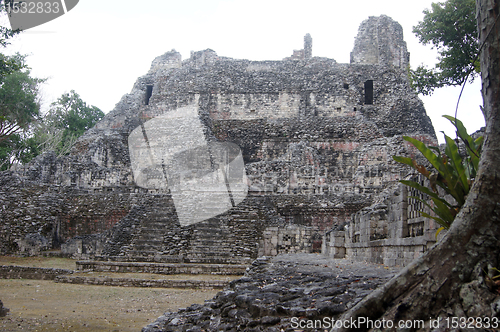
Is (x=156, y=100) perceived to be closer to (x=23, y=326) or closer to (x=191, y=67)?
(x=191, y=67)

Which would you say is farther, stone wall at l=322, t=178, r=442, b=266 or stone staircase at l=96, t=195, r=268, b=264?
stone staircase at l=96, t=195, r=268, b=264

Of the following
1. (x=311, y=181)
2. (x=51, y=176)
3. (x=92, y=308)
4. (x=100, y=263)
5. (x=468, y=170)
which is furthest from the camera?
(x=51, y=176)

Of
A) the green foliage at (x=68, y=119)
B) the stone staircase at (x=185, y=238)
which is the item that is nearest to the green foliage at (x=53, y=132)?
the green foliage at (x=68, y=119)

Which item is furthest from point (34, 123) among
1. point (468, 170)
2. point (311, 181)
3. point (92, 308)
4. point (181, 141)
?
point (468, 170)

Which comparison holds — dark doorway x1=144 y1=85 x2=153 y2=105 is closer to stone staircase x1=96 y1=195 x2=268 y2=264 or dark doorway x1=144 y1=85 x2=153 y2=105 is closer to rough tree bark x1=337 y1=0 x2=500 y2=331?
stone staircase x1=96 y1=195 x2=268 y2=264

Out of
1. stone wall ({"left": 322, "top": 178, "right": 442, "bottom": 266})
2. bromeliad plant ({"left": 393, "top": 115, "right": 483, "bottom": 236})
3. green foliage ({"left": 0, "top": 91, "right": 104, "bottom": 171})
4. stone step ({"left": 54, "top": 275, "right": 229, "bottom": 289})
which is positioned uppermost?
green foliage ({"left": 0, "top": 91, "right": 104, "bottom": 171})

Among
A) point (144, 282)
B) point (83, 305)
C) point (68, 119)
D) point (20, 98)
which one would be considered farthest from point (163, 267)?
point (68, 119)

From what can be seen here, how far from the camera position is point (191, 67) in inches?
1161

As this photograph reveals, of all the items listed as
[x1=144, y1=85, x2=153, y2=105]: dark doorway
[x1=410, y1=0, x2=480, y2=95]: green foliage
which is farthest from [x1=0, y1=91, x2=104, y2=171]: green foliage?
[x1=410, y1=0, x2=480, y2=95]: green foliage

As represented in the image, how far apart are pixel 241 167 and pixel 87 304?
43.9 ft

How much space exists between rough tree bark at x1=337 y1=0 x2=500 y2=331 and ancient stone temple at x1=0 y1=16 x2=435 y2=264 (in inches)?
76.2

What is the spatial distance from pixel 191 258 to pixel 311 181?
726 centimetres

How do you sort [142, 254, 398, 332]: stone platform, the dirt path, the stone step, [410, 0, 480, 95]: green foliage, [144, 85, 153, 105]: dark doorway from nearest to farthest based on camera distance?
[142, 254, 398, 332]: stone platform
the dirt path
the stone step
[410, 0, 480, 95]: green foliage
[144, 85, 153, 105]: dark doorway

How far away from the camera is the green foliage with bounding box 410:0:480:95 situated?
17.7m
